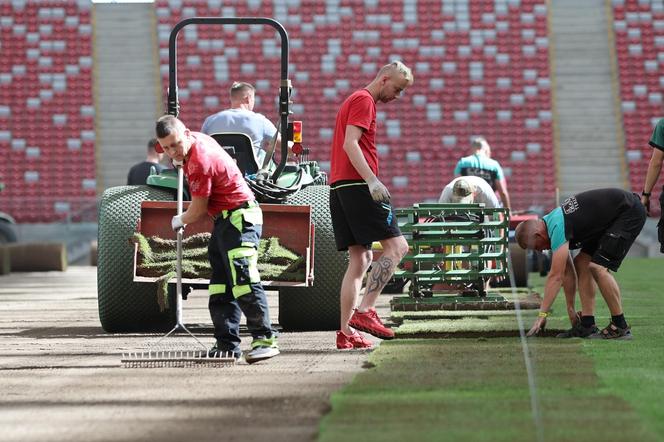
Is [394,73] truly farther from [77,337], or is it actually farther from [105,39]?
[105,39]

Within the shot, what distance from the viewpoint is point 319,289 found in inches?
365

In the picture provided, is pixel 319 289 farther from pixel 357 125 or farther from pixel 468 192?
pixel 468 192

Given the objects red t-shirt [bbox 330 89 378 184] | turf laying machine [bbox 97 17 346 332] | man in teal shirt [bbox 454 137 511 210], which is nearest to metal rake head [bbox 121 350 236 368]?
red t-shirt [bbox 330 89 378 184]

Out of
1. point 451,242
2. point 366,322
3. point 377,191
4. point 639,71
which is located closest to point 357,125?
point 377,191

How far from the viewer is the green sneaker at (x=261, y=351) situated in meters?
7.07

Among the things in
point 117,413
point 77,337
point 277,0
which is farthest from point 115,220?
point 277,0

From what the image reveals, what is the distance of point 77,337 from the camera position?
9273 millimetres

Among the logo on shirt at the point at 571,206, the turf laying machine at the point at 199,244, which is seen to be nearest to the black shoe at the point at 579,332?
the logo on shirt at the point at 571,206

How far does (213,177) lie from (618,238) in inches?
104

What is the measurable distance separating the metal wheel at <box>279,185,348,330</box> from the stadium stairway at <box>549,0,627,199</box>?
809 inches

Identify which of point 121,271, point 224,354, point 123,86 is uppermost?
point 123,86

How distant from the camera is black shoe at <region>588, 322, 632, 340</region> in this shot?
814 centimetres

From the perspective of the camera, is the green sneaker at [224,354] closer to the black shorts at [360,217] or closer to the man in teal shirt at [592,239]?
the black shorts at [360,217]

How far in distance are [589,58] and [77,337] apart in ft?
82.6
